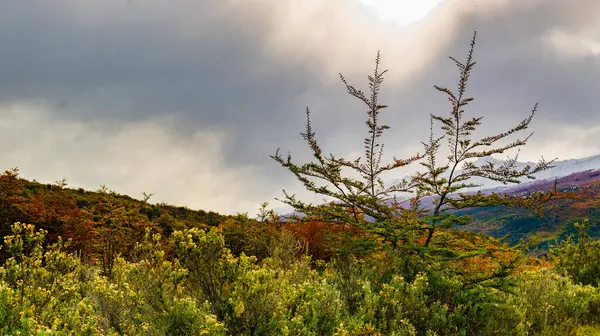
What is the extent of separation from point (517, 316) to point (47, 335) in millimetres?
6611

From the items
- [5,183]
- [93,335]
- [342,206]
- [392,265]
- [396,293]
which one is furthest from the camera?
[5,183]

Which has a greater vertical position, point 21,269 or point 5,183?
point 5,183

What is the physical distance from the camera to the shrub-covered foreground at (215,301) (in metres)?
4.04

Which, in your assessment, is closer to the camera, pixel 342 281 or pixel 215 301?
pixel 215 301

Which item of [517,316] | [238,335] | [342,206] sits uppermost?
[342,206]

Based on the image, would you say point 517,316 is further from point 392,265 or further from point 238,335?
point 238,335

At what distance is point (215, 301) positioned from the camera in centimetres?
505

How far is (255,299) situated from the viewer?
14.7 feet

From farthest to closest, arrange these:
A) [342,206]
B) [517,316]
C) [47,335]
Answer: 1. [342,206]
2. [517,316]
3. [47,335]

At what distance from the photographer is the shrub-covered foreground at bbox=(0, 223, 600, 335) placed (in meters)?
4.04

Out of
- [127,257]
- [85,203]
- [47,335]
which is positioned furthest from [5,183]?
[47,335]

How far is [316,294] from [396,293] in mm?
1628

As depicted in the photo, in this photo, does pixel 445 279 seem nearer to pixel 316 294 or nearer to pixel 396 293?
pixel 396 293

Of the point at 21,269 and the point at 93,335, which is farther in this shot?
the point at 21,269
